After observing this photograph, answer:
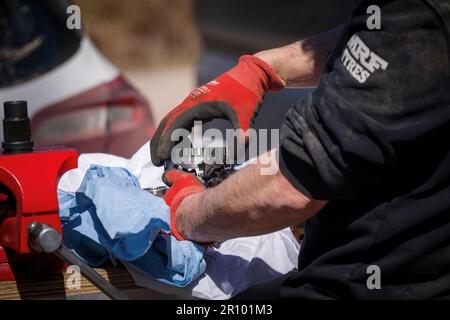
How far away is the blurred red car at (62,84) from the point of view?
3811 millimetres

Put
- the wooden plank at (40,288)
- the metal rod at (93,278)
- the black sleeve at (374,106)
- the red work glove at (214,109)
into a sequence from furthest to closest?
the red work glove at (214,109) < the wooden plank at (40,288) < the metal rod at (93,278) < the black sleeve at (374,106)

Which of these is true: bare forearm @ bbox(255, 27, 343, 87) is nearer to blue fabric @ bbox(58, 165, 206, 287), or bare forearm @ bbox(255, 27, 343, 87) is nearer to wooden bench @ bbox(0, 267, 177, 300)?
blue fabric @ bbox(58, 165, 206, 287)

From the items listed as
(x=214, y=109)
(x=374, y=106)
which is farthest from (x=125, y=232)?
(x=374, y=106)

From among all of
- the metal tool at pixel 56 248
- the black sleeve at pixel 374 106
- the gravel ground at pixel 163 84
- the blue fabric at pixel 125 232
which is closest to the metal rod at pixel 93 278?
the metal tool at pixel 56 248

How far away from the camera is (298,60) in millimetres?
2311

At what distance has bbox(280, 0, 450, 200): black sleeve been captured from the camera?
1.47 metres

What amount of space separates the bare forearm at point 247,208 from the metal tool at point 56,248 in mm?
277

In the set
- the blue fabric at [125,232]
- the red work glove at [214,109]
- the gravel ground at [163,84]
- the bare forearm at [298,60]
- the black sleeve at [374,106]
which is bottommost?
the gravel ground at [163,84]

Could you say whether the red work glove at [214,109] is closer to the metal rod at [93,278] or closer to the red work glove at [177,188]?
the red work glove at [177,188]

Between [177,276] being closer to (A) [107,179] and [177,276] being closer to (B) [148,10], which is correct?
(A) [107,179]

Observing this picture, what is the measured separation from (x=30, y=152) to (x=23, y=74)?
6.99 feet

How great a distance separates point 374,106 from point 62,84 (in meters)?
2.60

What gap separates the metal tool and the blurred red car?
2.15 metres

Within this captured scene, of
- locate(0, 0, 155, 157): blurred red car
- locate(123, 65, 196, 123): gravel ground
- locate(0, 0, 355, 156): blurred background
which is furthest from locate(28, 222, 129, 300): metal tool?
locate(123, 65, 196, 123): gravel ground
